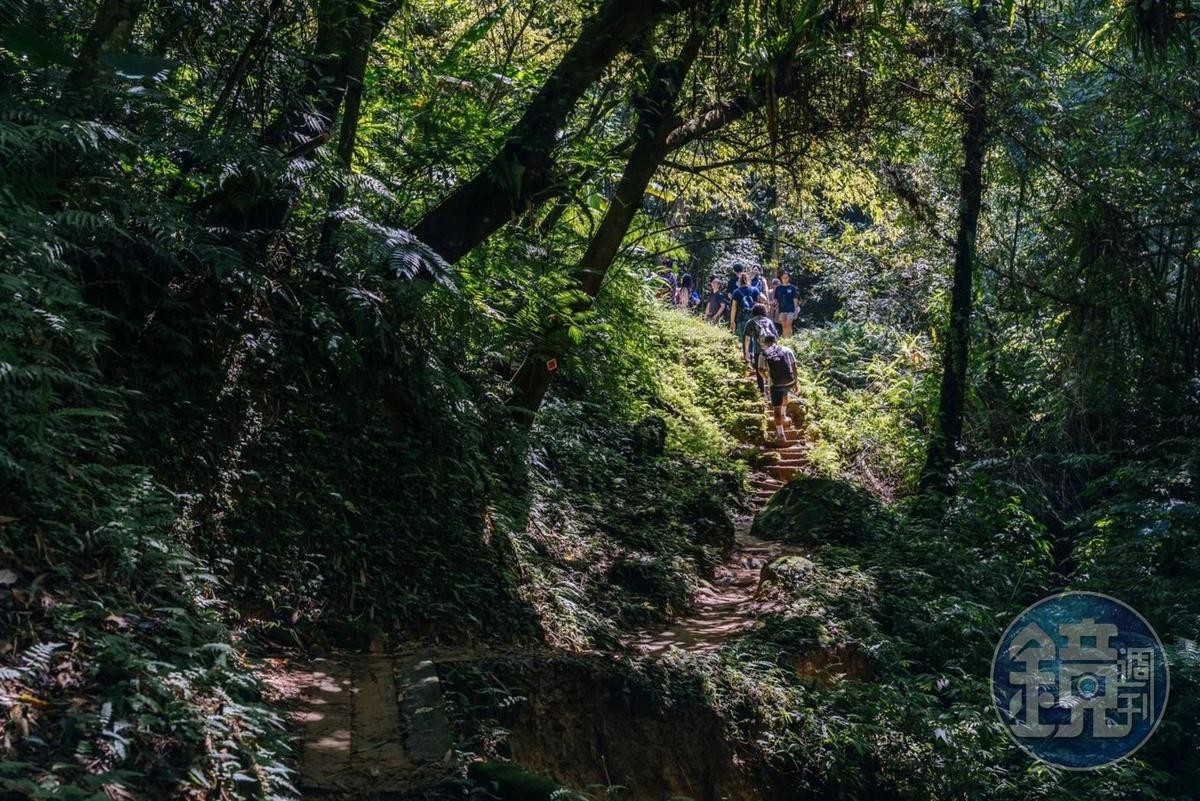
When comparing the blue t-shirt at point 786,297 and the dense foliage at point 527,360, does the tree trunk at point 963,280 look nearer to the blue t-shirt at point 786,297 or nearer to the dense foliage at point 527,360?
the dense foliage at point 527,360

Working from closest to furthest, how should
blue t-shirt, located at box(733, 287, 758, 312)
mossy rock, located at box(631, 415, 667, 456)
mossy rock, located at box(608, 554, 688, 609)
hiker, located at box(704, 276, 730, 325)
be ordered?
mossy rock, located at box(608, 554, 688, 609) < mossy rock, located at box(631, 415, 667, 456) < blue t-shirt, located at box(733, 287, 758, 312) < hiker, located at box(704, 276, 730, 325)

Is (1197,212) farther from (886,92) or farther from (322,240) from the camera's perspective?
(322,240)

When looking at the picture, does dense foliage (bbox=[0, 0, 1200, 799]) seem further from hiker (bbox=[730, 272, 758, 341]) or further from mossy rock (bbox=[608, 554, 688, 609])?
hiker (bbox=[730, 272, 758, 341])

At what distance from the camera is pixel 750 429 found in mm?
17422

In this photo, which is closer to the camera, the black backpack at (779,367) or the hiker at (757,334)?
the black backpack at (779,367)

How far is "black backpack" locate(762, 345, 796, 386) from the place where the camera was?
16125mm

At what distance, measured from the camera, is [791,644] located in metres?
8.41

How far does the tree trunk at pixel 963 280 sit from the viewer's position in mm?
11852

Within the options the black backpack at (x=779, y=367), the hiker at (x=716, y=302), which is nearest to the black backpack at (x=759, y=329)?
the black backpack at (x=779, y=367)

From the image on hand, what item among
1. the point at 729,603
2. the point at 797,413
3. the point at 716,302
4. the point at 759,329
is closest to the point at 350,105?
the point at 729,603

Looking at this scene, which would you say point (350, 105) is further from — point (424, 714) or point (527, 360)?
point (424, 714)

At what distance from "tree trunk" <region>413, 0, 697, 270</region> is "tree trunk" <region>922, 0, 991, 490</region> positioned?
6.03m

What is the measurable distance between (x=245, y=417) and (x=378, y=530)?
1138mm

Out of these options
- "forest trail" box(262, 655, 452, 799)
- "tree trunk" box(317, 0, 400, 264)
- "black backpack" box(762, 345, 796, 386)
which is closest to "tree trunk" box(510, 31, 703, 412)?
"tree trunk" box(317, 0, 400, 264)
